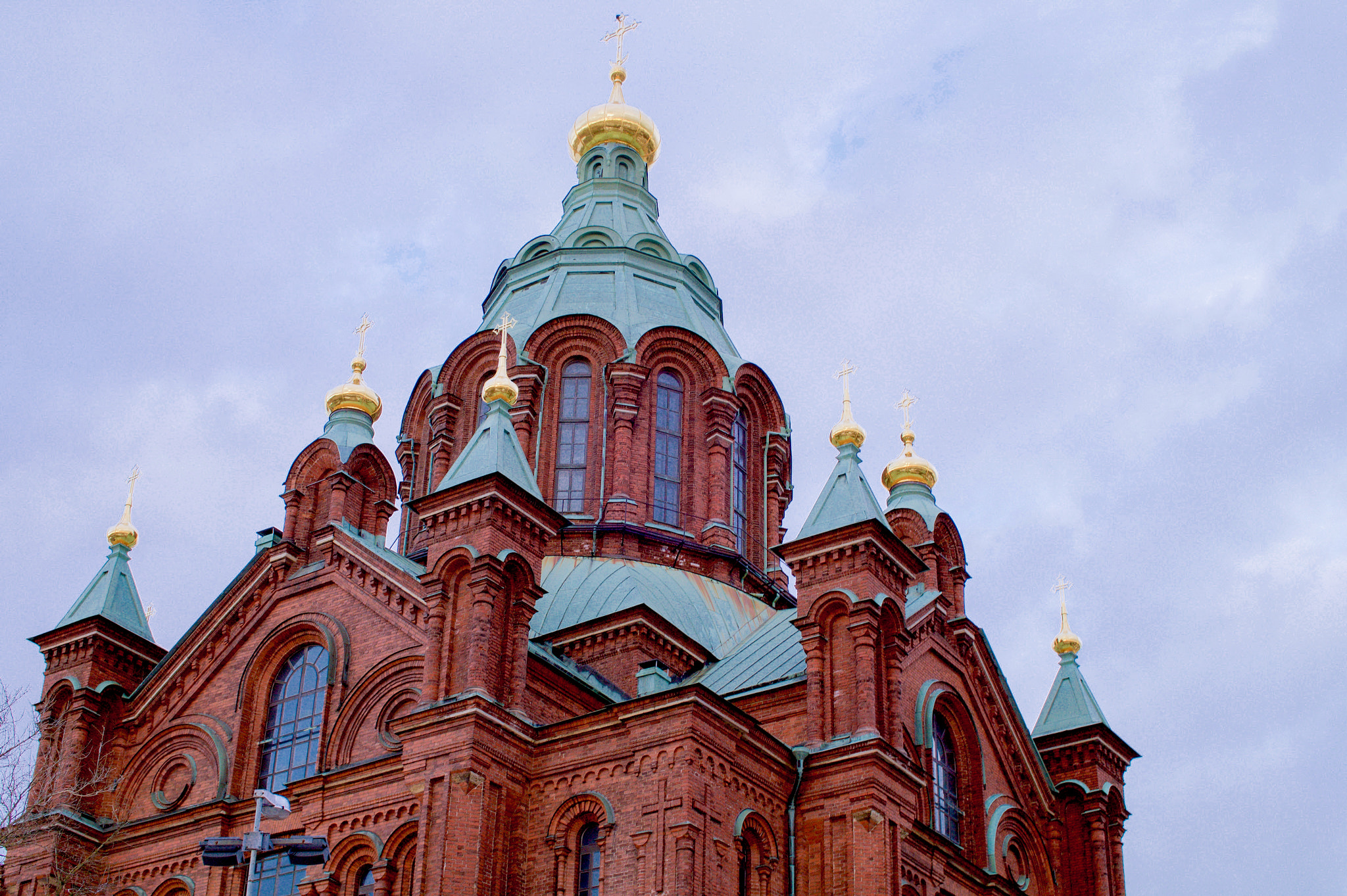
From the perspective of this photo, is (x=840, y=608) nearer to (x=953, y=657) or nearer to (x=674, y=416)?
(x=953, y=657)

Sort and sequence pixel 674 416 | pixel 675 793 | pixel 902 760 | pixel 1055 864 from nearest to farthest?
pixel 675 793 → pixel 902 760 → pixel 1055 864 → pixel 674 416

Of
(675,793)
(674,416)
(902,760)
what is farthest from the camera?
(674,416)

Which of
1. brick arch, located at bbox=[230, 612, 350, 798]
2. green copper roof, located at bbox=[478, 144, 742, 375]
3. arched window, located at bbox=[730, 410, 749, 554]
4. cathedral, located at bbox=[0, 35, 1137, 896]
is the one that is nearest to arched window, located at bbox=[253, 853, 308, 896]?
cathedral, located at bbox=[0, 35, 1137, 896]

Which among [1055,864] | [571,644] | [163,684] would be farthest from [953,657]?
[163,684]

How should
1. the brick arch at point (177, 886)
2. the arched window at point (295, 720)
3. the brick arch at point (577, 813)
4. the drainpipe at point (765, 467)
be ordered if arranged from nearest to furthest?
the brick arch at point (577, 813)
the brick arch at point (177, 886)
the arched window at point (295, 720)
the drainpipe at point (765, 467)

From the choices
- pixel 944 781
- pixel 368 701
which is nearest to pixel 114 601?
pixel 368 701

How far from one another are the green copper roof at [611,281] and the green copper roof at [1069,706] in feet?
30.3

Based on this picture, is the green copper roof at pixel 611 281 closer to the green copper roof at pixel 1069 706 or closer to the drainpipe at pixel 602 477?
the drainpipe at pixel 602 477

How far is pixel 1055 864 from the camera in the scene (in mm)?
32062

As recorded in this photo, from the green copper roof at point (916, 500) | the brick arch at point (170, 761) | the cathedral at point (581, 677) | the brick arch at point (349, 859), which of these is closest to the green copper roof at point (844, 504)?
the cathedral at point (581, 677)

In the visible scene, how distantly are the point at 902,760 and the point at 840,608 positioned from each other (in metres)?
2.50

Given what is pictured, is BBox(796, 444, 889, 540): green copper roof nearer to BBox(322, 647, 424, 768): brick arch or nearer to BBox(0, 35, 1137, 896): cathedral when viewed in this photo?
BBox(0, 35, 1137, 896): cathedral

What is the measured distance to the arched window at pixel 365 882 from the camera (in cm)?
2625

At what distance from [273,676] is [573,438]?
859 centimetres
